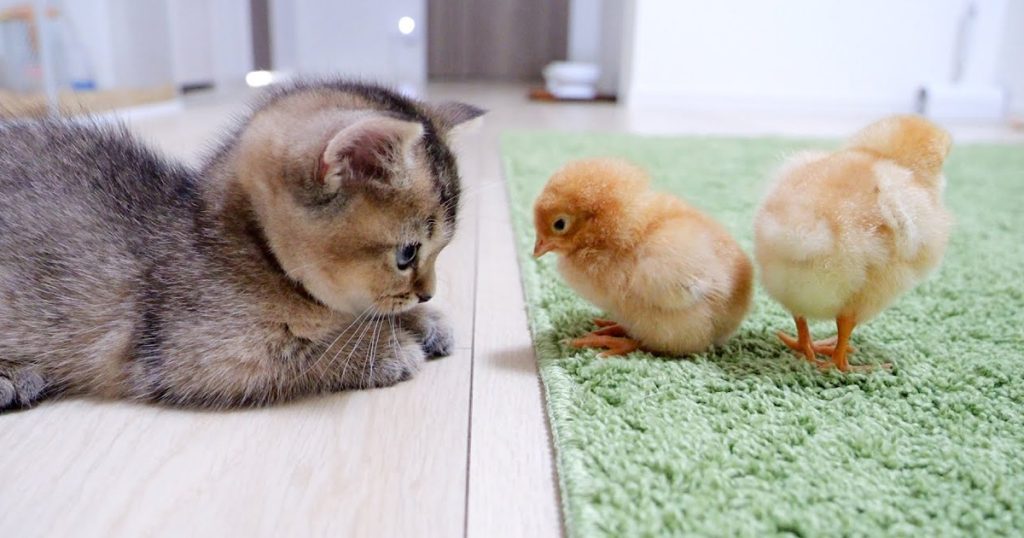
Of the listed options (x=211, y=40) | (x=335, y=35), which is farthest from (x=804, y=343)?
(x=335, y=35)

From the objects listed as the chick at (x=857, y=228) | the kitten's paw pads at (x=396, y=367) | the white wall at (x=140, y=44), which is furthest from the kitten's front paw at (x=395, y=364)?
the white wall at (x=140, y=44)

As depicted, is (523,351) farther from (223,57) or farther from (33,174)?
(223,57)

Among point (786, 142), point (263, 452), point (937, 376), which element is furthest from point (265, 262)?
point (786, 142)

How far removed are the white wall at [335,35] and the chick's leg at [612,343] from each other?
5731 mm

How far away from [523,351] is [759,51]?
4.18 m

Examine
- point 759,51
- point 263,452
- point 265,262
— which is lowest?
point 263,452

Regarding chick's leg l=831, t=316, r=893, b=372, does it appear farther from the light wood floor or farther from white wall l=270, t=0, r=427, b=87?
white wall l=270, t=0, r=427, b=87

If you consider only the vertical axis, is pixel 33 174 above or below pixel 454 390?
above

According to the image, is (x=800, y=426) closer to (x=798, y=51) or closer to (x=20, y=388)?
(x=20, y=388)

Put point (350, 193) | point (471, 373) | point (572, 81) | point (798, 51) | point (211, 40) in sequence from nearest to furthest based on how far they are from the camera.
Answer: point (350, 193), point (471, 373), point (798, 51), point (572, 81), point (211, 40)

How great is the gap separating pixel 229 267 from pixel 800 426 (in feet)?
2.40

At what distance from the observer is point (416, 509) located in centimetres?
75

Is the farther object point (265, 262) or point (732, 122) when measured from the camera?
point (732, 122)

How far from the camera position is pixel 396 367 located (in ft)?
3.43
